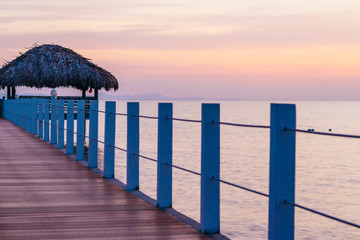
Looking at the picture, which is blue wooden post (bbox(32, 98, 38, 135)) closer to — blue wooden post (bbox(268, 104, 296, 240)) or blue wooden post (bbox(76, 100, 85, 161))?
blue wooden post (bbox(76, 100, 85, 161))

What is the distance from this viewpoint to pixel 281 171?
3.29m

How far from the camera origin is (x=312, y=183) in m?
23.2

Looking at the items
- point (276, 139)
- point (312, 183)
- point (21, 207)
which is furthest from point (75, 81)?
point (276, 139)

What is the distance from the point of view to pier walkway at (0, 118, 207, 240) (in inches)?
170

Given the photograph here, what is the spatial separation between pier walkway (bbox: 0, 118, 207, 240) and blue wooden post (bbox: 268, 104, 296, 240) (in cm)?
101

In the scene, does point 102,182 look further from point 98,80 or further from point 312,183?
point 98,80

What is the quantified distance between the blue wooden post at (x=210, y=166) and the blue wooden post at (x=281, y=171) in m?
0.99

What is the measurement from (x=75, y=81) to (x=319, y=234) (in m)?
18.9

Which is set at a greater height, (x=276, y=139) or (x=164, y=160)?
(x=276, y=139)

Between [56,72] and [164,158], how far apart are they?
25.3 meters

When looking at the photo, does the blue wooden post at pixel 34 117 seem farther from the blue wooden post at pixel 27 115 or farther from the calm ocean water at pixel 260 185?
the calm ocean water at pixel 260 185

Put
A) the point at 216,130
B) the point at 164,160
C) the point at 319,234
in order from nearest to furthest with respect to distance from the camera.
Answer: the point at 216,130 < the point at 164,160 < the point at 319,234

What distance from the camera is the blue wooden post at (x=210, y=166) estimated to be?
4.28 metres

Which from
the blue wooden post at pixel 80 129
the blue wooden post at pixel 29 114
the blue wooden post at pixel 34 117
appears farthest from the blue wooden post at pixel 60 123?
the blue wooden post at pixel 29 114
